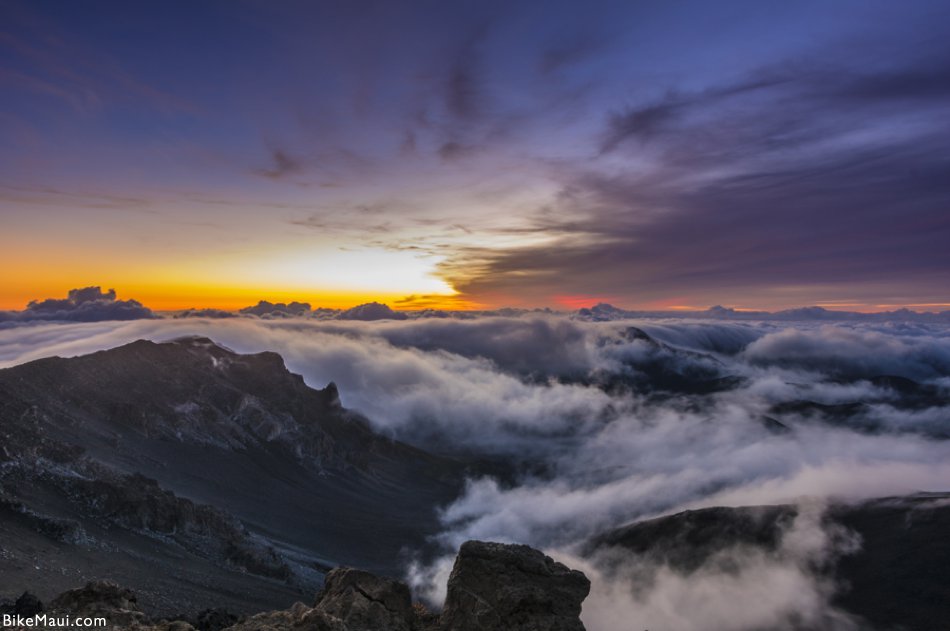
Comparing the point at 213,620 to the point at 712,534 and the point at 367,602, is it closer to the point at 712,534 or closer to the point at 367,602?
the point at 367,602

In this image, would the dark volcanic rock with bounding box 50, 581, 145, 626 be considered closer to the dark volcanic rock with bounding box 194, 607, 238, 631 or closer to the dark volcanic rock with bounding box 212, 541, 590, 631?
the dark volcanic rock with bounding box 212, 541, 590, 631

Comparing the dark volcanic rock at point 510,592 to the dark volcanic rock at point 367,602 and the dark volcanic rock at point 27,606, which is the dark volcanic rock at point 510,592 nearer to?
the dark volcanic rock at point 367,602

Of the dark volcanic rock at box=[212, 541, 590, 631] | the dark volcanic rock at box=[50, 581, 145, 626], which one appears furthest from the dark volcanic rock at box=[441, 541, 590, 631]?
the dark volcanic rock at box=[50, 581, 145, 626]

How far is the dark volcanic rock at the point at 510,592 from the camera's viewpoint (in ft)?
90.8

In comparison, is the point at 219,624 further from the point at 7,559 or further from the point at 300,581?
the point at 300,581

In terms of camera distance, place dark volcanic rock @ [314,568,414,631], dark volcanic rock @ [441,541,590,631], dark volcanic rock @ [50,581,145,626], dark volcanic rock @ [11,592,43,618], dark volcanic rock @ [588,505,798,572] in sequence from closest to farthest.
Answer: dark volcanic rock @ [50,581,145,626]
dark volcanic rock @ [441,541,590,631]
dark volcanic rock @ [314,568,414,631]
dark volcanic rock @ [11,592,43,618]
dark volcanic rock @ [588,505,798,572]

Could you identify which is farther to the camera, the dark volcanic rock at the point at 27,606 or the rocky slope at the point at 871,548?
the rocky slope at the point at 871,548

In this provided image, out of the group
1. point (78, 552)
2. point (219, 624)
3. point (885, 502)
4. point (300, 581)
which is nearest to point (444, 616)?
point (219, 624)

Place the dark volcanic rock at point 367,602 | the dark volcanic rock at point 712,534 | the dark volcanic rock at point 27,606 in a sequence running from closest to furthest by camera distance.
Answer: the dark volcanic rock at point 367,602 → the dark volcanic rock at point 27,606 → the dark volcanic rock at point 712,534

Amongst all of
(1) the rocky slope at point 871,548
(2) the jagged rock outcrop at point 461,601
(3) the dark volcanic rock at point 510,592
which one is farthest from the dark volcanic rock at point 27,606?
(1) the rocky slope at point 871,548

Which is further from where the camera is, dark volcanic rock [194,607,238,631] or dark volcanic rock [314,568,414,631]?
dark volcanic rock [194,607,238,631]

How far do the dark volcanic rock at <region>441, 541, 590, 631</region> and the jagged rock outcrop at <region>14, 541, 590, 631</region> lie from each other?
A: 1.8 inches

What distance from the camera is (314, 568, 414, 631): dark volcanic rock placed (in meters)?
27.9

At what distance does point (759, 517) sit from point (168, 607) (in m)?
196
